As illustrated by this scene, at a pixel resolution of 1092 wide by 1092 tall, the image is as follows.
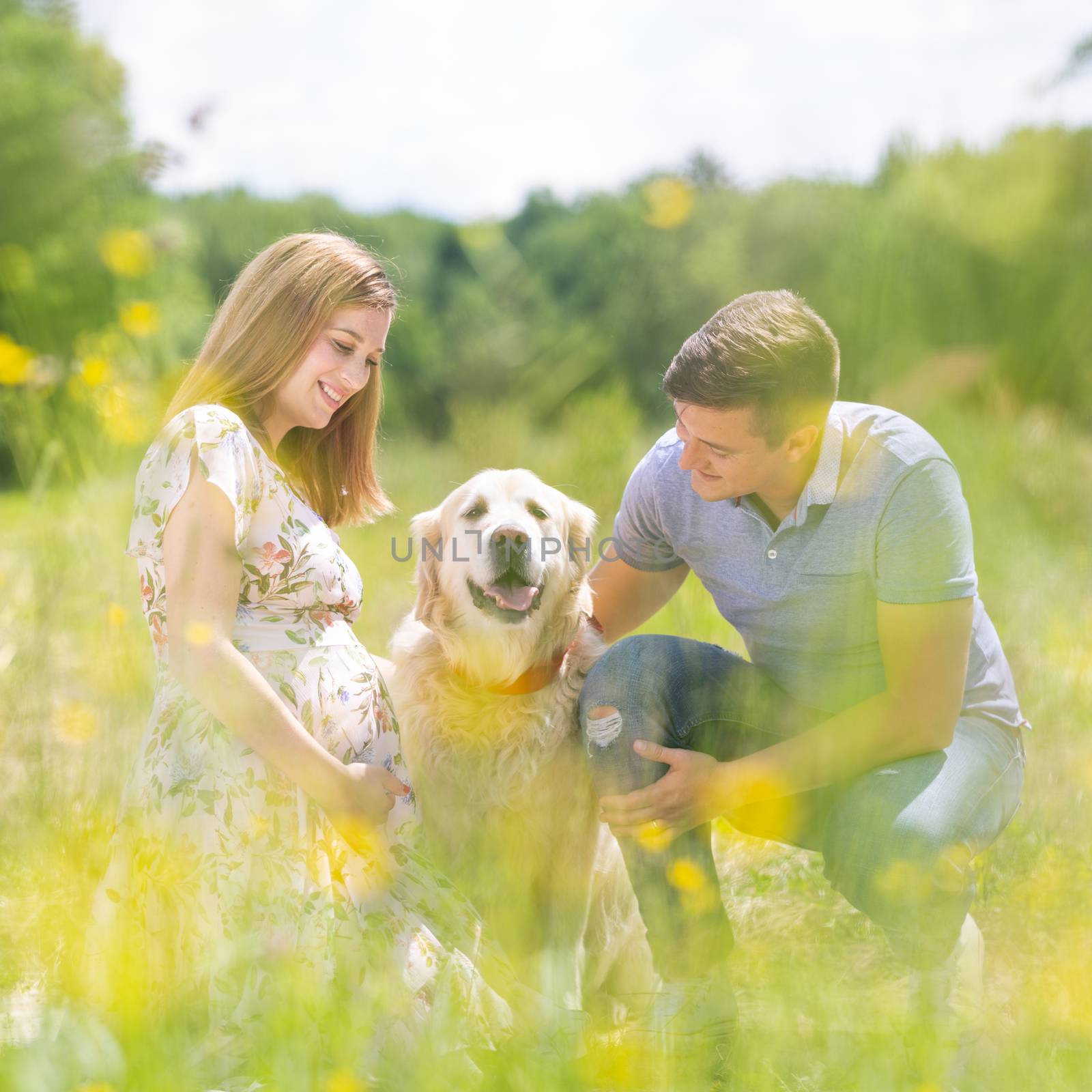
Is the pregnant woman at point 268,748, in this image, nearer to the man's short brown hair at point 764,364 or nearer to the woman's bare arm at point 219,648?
the woman's bare arm at point 219,648

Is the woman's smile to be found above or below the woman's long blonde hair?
below

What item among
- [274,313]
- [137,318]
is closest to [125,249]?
[137,318]

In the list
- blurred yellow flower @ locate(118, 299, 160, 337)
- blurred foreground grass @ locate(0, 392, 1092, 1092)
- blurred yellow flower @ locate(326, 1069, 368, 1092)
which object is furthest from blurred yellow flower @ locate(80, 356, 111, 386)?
blurred yellow flower @ locate(326, 1069, 368, 1092)

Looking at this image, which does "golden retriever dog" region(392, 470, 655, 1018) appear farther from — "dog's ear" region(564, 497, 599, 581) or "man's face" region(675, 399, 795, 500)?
"man's face" region(675, 399, 795, 500)

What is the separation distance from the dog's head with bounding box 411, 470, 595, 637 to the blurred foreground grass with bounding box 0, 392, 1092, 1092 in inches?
3.2

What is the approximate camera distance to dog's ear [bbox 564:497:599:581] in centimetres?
270

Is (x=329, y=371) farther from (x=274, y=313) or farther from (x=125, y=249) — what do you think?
(x=125, y=249)

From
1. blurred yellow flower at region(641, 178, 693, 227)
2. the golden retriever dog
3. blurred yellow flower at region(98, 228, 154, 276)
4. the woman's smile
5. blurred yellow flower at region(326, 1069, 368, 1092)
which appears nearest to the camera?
blurred yellow flower at region(326, 1069, 368, 1092)

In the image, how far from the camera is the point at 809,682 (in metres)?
2.23

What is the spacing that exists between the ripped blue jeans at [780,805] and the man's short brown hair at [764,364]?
524 mm

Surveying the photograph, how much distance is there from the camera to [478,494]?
2.58 metres

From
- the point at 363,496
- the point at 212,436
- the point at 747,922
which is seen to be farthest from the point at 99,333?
the point at 747,922

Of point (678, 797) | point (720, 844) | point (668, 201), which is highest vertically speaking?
point (668, 201)

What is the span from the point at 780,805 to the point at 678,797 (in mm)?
298
